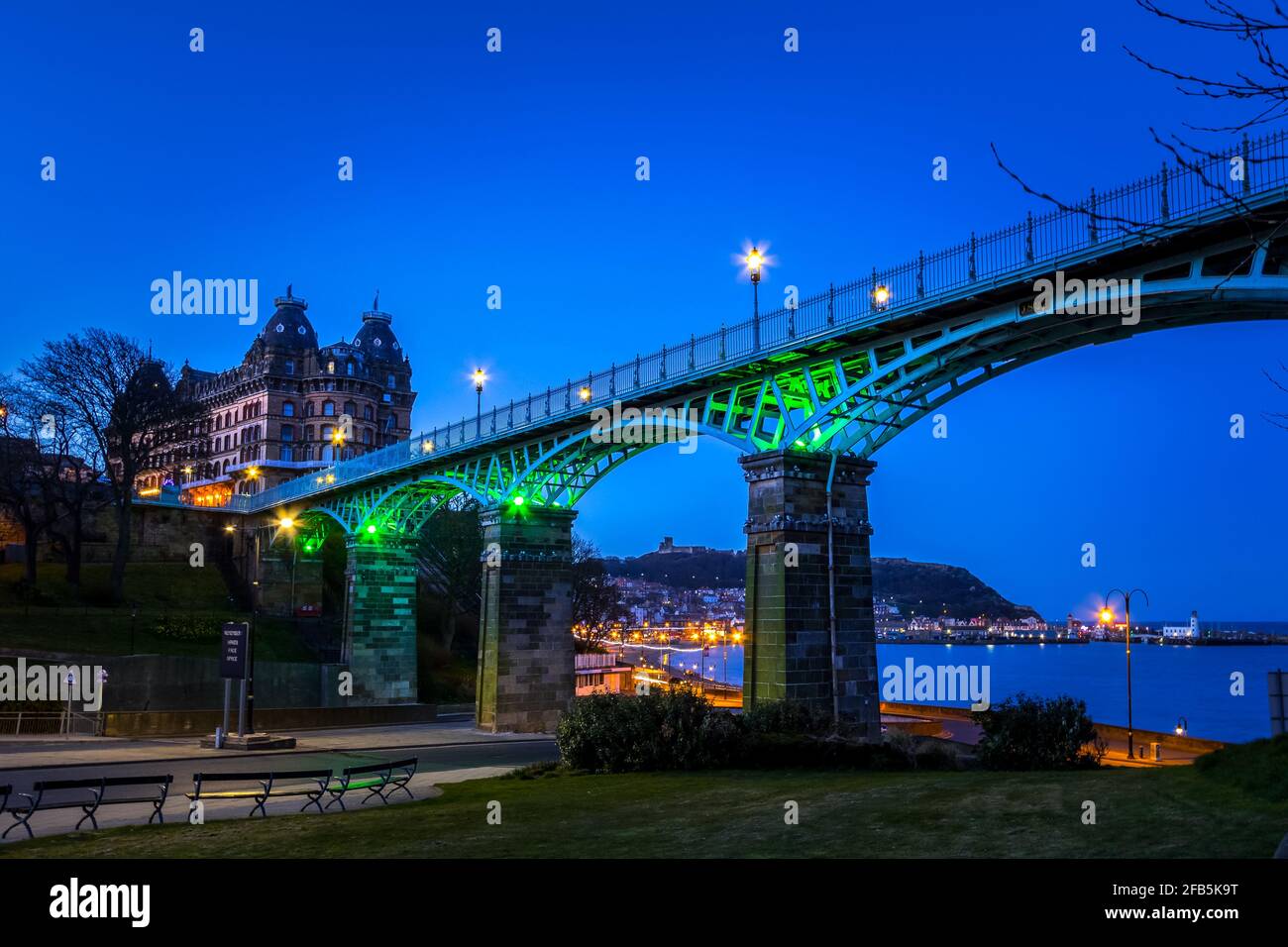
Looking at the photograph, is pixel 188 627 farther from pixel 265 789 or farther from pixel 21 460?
pixel 265 789

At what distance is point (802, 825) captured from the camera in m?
12.2

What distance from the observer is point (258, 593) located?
72.4m

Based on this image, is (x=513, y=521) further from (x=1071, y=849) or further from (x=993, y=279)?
(x=1071, y=849)

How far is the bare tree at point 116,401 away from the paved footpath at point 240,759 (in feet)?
85.2

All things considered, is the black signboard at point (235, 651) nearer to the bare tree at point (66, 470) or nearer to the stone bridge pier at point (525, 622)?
the stone bridge pier at point (525, 622)

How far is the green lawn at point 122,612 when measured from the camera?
49250 millimetres

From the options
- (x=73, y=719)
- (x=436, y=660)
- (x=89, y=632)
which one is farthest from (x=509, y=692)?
(x=436, y=660)

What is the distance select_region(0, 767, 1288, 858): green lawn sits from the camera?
10234mm

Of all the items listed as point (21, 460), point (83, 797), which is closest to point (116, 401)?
point (21, 460)

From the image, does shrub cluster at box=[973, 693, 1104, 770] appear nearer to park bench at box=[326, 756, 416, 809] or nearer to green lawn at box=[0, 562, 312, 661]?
park bench at box=[326, 756, 416, 809]

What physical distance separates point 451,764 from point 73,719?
16.8m

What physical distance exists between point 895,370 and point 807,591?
6.29 m

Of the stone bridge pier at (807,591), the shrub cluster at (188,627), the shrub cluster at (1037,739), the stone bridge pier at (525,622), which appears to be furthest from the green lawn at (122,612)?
the shrub cluster at (1037,739)

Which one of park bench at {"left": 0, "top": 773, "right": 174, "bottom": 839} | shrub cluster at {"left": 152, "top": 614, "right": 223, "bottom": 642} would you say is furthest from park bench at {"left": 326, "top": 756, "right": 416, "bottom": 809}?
shrub cluster at {"left": 152, "top": 614, "right": 223, "bottom": 642}
